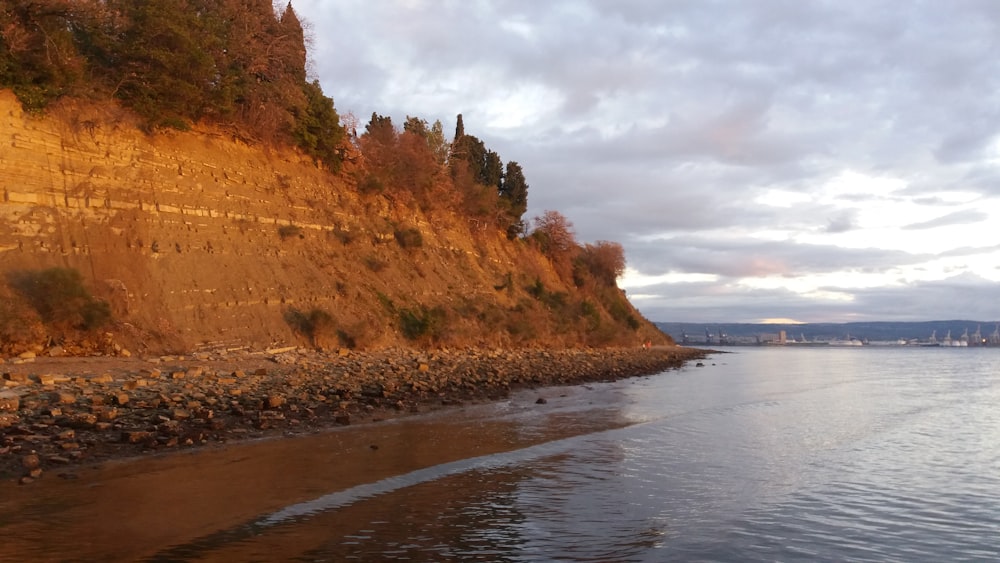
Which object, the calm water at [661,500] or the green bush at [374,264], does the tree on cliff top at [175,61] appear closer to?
the green bush at [374,264]

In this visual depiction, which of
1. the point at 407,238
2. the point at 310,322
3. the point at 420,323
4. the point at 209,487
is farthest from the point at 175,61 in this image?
the point at 209,487

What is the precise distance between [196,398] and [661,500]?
10.6 metres

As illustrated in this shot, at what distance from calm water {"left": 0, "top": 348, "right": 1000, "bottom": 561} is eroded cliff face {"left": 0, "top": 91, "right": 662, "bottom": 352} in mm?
11161

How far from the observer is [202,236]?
1005 inches

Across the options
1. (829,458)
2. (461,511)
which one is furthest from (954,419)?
(461,511)

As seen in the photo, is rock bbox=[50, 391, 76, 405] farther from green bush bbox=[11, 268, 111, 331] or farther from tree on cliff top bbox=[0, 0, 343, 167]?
tree on cliff top bbox=[0, 0, 343, 167]

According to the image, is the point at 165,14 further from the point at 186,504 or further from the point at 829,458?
the point at 829,458

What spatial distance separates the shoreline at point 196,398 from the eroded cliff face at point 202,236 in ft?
8.06

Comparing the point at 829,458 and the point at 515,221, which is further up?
the point at 515,221

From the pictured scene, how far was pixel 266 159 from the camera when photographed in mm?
30891

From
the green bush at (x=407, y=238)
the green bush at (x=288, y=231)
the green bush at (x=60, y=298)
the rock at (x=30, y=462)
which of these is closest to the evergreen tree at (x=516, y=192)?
the green bush at (x=407, y=238)

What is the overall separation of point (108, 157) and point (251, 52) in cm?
823

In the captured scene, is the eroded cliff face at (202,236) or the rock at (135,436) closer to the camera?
the rock at (135,436)

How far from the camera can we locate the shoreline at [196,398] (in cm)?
1151
